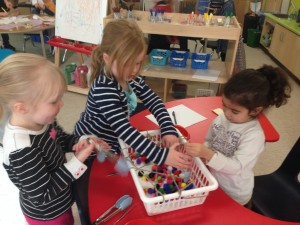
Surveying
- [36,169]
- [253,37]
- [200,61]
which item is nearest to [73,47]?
[200,61]

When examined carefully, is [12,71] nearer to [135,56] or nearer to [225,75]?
[135,56]

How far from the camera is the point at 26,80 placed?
0.77 m

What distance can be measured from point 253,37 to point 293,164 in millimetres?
4263

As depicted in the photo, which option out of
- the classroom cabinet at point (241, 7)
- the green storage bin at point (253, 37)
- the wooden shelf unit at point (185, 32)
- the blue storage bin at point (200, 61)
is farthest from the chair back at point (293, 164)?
the classroom cabinet at point (241, 7)

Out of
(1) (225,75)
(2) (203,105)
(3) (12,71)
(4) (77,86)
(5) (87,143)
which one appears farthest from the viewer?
(4) (77,86)

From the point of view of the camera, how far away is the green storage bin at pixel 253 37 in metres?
5.03

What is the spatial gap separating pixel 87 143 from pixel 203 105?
79cm

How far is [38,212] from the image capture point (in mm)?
959

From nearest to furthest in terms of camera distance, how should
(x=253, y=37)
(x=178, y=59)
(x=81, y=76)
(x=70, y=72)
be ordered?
(x=178, y=59) → (x=81, y=76) → (x=70, y=72) → (x=253, y=37)

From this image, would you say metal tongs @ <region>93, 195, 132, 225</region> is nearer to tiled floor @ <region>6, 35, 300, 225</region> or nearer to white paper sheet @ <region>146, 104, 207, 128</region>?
white paper sheet @ <region>146, 104, 207, 128</region>

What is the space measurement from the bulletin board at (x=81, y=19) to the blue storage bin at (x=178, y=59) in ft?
2.56

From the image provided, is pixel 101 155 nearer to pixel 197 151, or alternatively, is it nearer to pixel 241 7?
pixel 197 151

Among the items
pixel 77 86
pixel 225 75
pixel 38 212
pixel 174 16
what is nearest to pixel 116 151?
pixel 38 212

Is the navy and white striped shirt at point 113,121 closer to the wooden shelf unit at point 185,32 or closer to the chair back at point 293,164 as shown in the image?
the chair back at point 293,164
